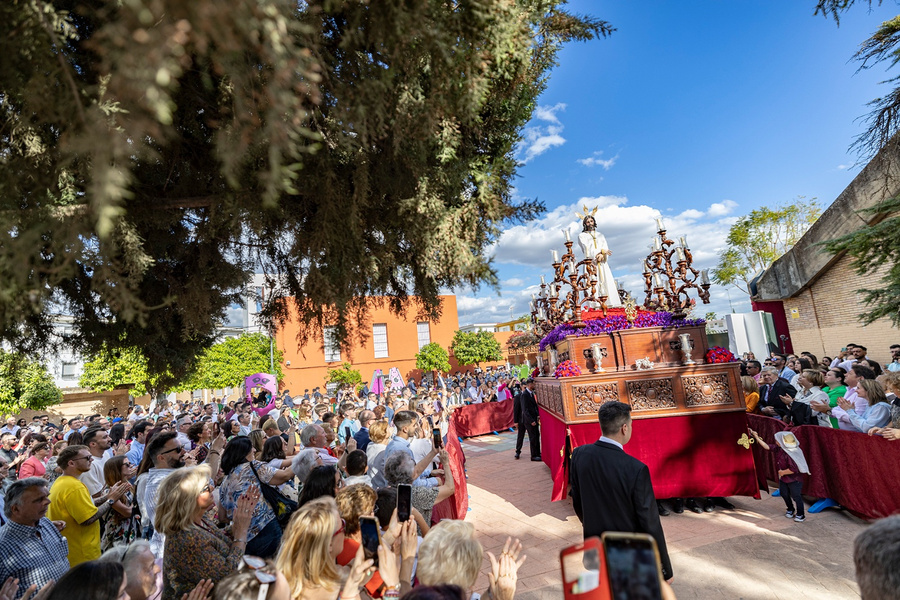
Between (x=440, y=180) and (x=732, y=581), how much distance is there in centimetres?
475

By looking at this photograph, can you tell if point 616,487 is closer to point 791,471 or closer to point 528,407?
point 791,471

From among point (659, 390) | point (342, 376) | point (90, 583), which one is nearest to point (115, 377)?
point (342, 376)

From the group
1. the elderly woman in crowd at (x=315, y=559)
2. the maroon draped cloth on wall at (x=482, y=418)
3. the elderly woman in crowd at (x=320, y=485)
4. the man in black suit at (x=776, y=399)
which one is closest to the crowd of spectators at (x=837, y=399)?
the man in black suit at (x=776, y=399)

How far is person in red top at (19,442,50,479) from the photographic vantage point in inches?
245

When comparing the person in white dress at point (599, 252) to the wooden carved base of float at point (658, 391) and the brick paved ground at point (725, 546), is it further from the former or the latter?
the brick paved ground at point (725, 546)

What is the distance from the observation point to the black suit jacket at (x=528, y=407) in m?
11.1

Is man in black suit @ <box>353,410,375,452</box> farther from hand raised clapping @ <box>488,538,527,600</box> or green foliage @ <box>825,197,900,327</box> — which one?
green foliage @ <box>825,197,900,327</box>

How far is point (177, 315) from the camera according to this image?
15.0 ft

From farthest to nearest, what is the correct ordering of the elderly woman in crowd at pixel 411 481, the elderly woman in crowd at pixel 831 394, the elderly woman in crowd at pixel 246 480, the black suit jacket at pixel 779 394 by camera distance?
1. the black suit jacket at pixel 779 394
2. the elderly woman in crowd at pixel 831 394
3. the elderly woman in crowd at pixel 411 481
4. the elderly woman in crowd at pixel 246 480

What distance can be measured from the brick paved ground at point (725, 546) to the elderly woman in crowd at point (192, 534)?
2829 millimetres

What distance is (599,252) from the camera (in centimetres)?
937

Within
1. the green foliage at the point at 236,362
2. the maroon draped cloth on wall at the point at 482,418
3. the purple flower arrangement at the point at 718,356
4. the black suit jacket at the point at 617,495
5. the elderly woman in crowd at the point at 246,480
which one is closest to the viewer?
the black suit jacket at the point at 617,495

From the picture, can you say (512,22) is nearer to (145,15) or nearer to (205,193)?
(145,15)

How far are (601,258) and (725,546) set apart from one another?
5.44 m
